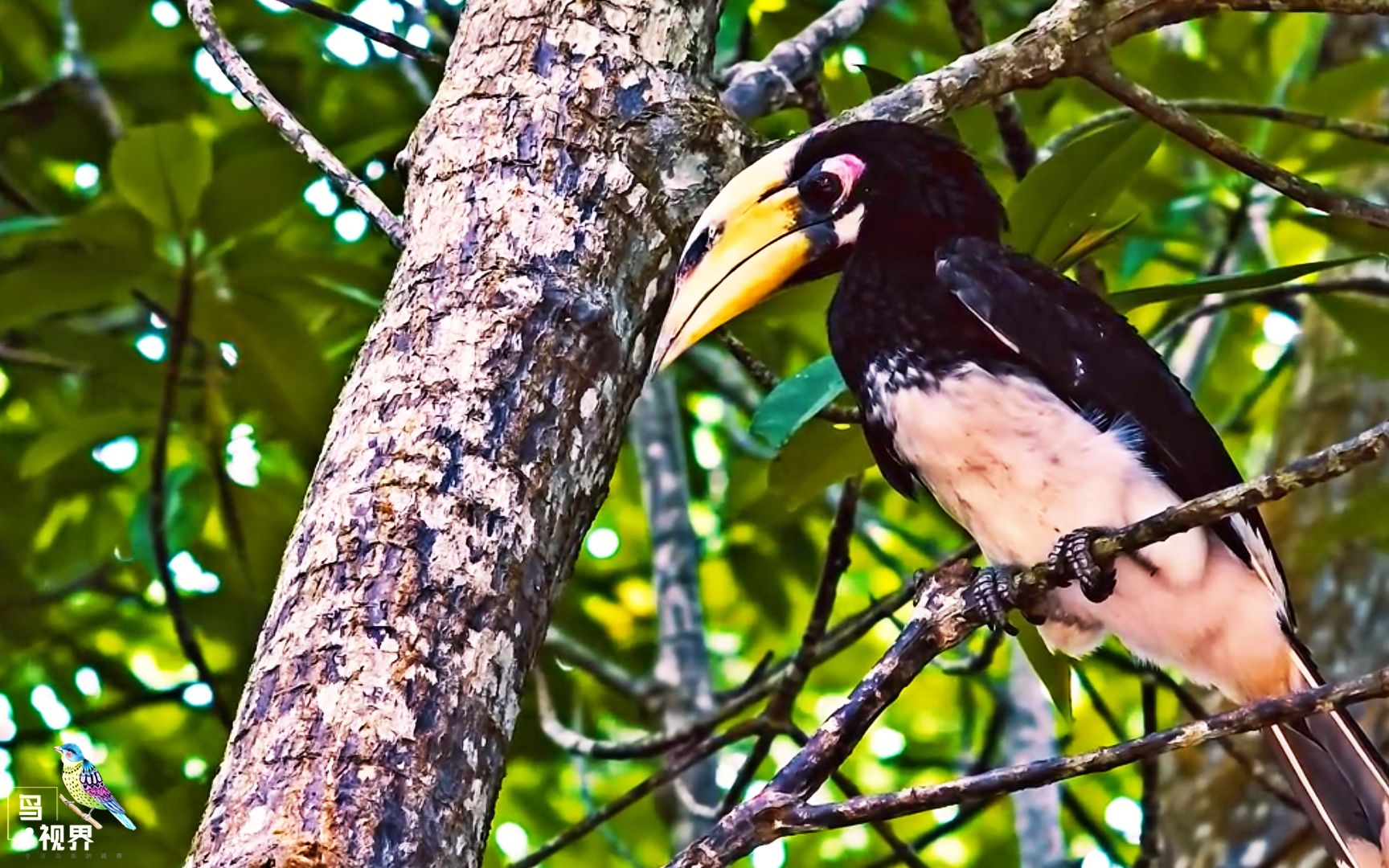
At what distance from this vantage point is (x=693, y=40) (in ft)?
6.07

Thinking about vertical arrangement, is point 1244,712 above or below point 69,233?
below

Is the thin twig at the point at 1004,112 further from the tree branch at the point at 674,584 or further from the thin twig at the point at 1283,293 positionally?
the tree branch at the point at 674,584

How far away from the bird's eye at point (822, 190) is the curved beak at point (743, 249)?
0.02m

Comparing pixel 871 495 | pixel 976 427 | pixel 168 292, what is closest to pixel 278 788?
pixel 976 427

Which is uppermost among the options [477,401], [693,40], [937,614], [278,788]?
[693,40]

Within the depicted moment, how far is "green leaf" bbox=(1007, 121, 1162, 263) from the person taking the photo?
225 centimetres

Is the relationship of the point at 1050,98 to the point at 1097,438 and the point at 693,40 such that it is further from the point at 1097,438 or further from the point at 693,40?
the point at 693,40

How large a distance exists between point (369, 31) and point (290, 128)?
0.17m

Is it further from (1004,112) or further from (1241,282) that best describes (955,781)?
(1004,112)

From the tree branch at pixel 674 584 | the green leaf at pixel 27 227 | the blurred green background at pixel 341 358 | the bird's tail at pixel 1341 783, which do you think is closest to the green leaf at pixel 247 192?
the blurred green background at pixel 341 358

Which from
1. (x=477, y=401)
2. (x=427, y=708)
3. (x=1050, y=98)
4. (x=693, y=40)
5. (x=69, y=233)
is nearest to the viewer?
(x=427, y=708)

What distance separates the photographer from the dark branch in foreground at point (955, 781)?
123 cm

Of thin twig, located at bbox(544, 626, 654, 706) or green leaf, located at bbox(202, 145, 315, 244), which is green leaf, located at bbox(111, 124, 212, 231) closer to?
green leaf, located at bbox(202, 145, 315, 244)

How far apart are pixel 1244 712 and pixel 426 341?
764 mm
